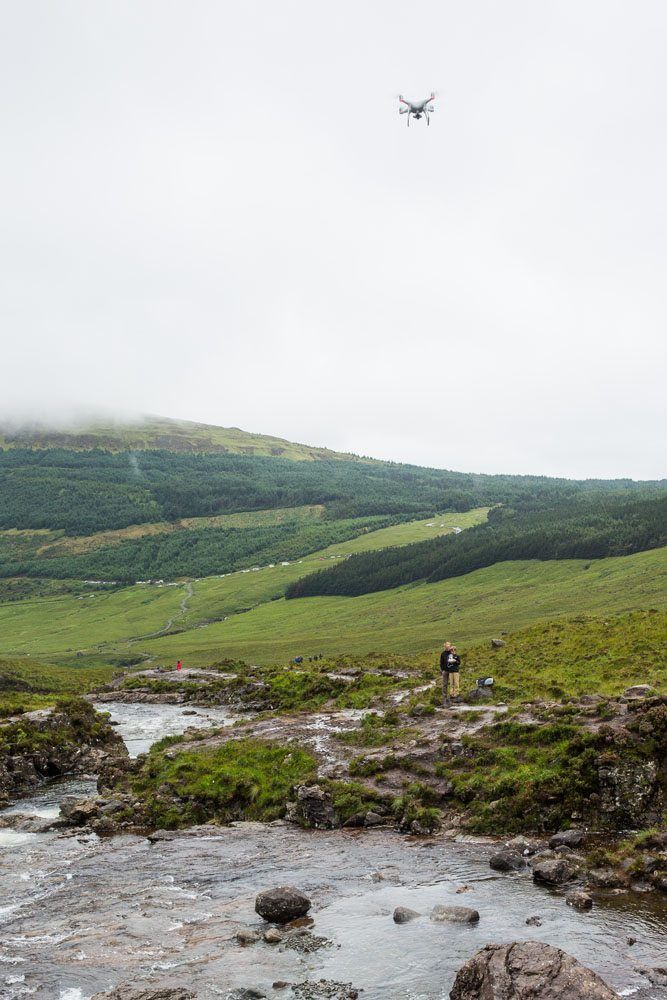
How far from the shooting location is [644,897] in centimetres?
1831

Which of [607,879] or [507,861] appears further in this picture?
[507,861]

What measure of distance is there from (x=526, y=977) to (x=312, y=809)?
18.1m

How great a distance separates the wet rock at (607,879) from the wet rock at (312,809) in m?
12.4

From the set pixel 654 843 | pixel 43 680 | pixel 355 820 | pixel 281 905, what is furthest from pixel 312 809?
Result: pixel 43 680

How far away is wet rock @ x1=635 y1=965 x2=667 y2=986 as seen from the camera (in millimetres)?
14180

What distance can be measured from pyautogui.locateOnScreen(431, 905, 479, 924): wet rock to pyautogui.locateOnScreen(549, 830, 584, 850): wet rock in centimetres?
528

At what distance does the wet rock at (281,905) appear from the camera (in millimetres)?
19672

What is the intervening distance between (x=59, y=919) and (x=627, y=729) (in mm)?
21827

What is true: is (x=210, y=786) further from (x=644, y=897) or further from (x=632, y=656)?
(x=632, y=656)

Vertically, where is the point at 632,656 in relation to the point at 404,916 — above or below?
above

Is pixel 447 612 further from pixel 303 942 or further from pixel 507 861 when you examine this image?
pixel 303 942

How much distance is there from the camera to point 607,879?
19.4 m

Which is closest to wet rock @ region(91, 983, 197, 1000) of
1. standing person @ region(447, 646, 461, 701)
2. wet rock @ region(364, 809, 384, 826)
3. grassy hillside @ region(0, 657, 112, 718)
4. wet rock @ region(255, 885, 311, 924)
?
wet rock @ region(255, 885, 311, 924)

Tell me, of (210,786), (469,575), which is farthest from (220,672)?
(469,575)
